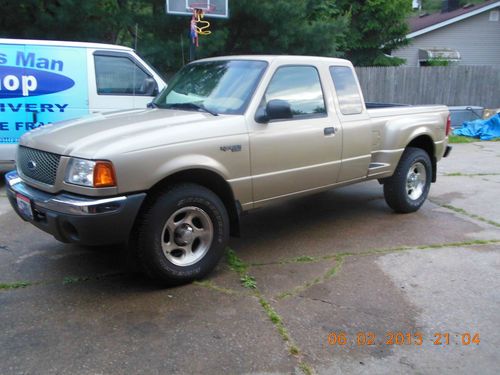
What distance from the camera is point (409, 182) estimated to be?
6199 millimetres

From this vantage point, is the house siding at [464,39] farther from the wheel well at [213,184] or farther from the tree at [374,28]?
the wheel well at [213,184]

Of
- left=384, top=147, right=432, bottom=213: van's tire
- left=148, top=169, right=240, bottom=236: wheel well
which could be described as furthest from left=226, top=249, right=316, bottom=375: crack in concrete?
left=384, top=147, right=432, bottom=213: van's tire

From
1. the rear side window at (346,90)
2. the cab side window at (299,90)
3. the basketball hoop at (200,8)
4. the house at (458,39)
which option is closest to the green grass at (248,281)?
the cab side window at (299,90)

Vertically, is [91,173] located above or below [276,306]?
above

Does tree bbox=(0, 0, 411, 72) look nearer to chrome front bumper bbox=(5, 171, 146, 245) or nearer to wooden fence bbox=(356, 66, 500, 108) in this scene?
wooden fence bbox=(356, 66, 500, 108)

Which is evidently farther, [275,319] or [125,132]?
[125,132]

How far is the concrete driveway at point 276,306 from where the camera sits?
9.78ft

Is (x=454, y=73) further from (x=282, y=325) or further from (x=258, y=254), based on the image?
(x=282, y=325)

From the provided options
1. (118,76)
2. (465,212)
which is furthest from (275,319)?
(118,76)

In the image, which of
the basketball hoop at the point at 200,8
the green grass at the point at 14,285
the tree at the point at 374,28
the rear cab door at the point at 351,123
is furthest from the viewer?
the tree at the point at 374,28

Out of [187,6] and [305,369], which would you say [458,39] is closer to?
[187,6]

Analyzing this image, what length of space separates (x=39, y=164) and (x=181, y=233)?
1211mm

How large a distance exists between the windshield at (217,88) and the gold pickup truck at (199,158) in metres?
0.01

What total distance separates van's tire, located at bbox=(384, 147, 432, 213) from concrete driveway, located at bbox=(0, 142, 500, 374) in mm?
412
